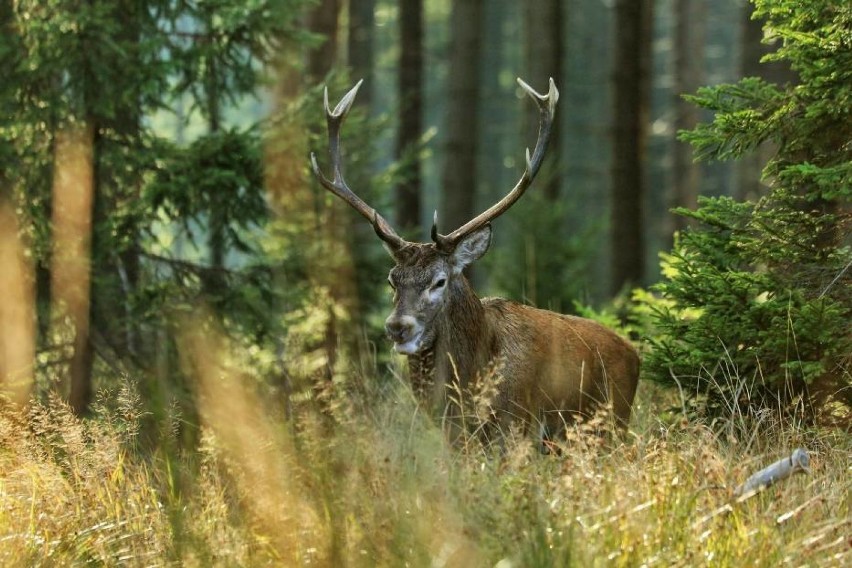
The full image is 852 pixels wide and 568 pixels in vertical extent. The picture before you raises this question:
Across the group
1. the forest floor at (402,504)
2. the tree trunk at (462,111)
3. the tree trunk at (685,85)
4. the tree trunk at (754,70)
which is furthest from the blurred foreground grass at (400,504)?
the tree trunk at (685,85)

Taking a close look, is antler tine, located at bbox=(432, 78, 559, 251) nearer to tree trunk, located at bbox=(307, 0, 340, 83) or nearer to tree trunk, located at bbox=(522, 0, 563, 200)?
tree trunk, located at bbox=(307, 0, 340, 83)

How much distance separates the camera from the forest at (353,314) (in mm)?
5070

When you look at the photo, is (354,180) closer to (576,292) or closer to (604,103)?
(576,292)

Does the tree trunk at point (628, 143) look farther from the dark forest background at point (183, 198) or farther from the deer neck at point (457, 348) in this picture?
the deer neck at point (457, 348)

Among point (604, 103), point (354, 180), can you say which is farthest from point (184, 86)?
point (604, 103)

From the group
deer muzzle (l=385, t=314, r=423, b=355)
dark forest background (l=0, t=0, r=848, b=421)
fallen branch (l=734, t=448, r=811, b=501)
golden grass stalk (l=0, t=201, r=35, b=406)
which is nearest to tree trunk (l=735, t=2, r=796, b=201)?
dark forest background (l=0, t=0, r=848, b=421)

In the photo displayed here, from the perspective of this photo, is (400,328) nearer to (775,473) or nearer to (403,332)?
Answer: (403,332)

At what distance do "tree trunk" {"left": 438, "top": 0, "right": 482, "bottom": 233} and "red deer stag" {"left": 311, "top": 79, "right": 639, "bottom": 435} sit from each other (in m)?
10.2

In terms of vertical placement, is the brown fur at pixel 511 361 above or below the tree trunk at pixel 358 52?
below

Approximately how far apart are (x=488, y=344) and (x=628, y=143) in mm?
10323

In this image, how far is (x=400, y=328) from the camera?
7172 mm

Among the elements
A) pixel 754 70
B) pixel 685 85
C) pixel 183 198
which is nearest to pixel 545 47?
pixel 754 70

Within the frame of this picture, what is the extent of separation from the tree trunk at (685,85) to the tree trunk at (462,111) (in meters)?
4.97

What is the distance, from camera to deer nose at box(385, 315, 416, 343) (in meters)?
7.16
